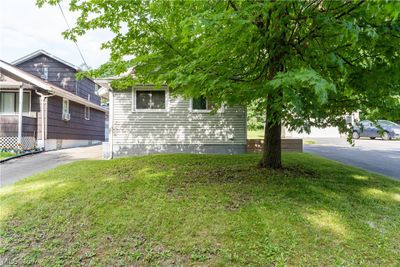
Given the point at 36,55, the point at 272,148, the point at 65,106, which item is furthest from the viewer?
the point at 36,55

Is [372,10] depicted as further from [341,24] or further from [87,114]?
[87,114]

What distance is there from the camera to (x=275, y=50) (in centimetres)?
419

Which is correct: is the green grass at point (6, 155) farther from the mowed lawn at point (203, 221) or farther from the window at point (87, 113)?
the window at point (87, 113)

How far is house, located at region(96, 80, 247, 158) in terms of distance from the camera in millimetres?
10320

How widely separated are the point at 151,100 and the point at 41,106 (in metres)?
6.08

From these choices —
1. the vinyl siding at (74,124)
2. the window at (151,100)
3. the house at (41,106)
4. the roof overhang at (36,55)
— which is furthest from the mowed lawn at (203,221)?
the roof overhang at (36,55)

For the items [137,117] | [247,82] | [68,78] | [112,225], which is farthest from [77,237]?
[68,78]

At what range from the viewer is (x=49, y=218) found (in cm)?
400

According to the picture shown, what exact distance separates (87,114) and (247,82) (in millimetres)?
16323

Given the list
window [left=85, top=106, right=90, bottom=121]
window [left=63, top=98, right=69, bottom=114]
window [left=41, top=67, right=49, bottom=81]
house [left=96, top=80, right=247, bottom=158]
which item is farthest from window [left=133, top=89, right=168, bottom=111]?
window [left=41, top=67, right=49, bottom=81]

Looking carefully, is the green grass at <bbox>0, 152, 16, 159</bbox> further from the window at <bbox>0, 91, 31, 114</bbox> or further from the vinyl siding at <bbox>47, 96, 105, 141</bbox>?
the window at <bbox>0, 91, 31, 114</bbox>

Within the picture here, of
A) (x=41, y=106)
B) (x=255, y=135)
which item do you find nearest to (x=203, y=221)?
(x=41, y=106)

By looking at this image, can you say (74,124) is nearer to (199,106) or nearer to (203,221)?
(199,106)

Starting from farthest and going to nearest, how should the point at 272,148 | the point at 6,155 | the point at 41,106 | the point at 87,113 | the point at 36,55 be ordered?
the point at 87,113
the point at 36,55
the point at 41,106
the point at 6,155
the point at 272,148
